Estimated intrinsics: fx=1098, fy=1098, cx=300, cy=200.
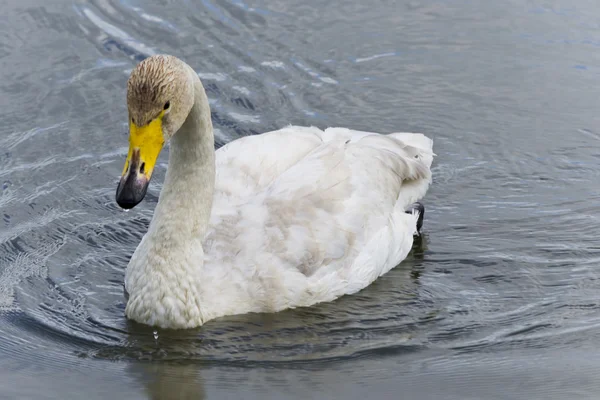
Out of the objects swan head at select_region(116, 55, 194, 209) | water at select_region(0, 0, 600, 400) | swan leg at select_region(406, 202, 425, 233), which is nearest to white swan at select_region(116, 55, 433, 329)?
swan head at select_region(116, 55, 194, 209)

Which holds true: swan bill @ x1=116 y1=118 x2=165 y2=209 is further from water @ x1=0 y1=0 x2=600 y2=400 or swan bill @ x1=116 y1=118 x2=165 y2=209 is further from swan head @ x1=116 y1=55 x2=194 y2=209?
water @ x1=0 y1=0 x2=600 y2=400

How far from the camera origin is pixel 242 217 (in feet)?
31.8

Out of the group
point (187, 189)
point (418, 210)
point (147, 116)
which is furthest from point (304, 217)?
point (147, 116)

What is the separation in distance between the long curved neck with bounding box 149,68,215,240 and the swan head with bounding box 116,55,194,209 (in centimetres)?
75

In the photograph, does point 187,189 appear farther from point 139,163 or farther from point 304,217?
point 139,163

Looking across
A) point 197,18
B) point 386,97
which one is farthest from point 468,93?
point 197,18

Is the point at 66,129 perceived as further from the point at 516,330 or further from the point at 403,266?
the point at 516,330

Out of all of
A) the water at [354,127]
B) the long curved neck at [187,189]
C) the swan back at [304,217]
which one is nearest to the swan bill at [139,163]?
the long curved neck at [187,189]

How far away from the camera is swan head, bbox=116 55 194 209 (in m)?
7.89

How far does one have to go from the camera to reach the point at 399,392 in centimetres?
811

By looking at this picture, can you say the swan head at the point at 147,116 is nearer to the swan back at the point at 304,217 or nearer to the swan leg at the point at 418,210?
the swan back at the point at 304,217

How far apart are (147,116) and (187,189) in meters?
1.27

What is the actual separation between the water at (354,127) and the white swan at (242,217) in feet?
0.78

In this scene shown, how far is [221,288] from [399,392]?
194 cm
